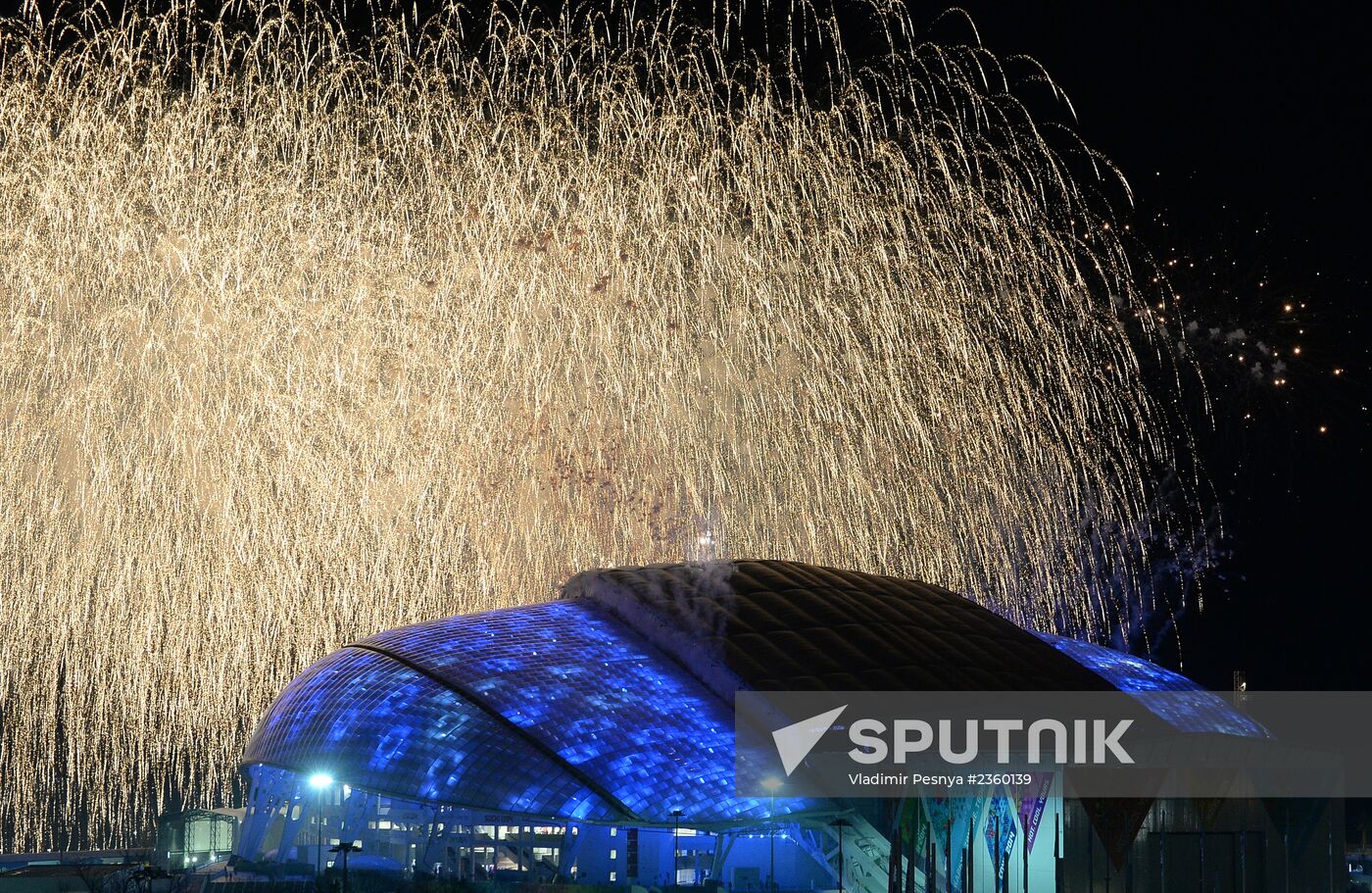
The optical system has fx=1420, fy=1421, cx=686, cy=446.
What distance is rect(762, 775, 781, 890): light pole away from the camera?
42844 mm

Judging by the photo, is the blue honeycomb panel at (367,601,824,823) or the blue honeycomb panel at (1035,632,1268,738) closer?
the blue honeycomb panel at (367,601,824,823)

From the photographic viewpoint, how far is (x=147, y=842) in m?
80.7

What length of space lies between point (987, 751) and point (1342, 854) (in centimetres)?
1206

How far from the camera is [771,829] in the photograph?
43062mm

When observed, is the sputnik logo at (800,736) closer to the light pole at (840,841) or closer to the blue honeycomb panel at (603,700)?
the blue honeycomb panel at (603,700)

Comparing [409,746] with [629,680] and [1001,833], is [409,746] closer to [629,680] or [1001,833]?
[629,680]

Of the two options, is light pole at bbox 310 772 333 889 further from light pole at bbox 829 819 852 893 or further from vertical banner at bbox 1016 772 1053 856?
vertical banner at bbox 1016 772 1053 856

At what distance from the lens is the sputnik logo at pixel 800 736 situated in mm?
44219

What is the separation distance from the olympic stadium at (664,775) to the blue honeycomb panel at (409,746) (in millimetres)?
71

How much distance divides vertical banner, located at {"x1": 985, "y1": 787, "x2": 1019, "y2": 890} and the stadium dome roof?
4269 mm

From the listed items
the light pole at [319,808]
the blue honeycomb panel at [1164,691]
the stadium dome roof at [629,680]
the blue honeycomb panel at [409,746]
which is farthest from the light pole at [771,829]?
the blue honeycomb panel at [1164,691]

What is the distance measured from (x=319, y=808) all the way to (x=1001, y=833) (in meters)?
22.2

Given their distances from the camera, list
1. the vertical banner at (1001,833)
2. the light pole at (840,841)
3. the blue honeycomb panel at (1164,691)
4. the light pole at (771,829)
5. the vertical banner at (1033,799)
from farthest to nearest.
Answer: the blue honeycomb panel at (1164,691), the vertical banner at (1001,833), the vertical banner at (1033,799), the light pole at (771,829), the light pole at (840,841)

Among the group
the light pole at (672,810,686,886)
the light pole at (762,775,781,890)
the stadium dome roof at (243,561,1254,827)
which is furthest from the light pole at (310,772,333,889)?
the light pole at (762,775,781,890)
